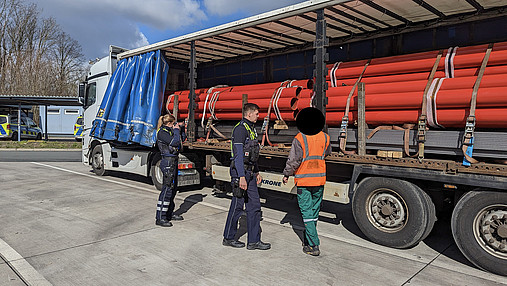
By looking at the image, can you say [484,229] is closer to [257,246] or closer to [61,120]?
[257,246]

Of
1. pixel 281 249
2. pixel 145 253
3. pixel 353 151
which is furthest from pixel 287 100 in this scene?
pixel 145 253

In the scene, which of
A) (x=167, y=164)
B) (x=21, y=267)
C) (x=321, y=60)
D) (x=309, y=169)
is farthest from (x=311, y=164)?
(x=21, y=267)

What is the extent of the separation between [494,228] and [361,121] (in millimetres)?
1967

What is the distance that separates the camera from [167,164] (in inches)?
222

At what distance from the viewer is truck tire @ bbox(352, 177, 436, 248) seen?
4398 mm

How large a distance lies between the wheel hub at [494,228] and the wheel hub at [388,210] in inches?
34.7

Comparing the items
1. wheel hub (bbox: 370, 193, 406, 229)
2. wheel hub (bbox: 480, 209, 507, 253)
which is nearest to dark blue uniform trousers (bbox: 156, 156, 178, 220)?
wheel hub (bbox: 370, 193, 406, 229)

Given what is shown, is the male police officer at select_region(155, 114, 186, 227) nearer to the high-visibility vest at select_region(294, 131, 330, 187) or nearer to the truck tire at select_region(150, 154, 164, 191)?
the high-visibility vest at select_region(294, 131, 330, 187)

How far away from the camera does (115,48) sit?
971 centimetres

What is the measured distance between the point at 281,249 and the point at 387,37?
438cm

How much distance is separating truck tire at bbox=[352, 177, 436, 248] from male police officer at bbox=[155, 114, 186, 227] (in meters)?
2.77

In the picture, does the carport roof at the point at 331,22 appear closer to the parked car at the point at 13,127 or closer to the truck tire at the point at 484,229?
the truck tire at the point at 484,229

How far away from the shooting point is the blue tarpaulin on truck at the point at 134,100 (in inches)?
323

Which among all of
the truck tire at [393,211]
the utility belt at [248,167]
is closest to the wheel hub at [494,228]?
the truck tire at [393,211]
